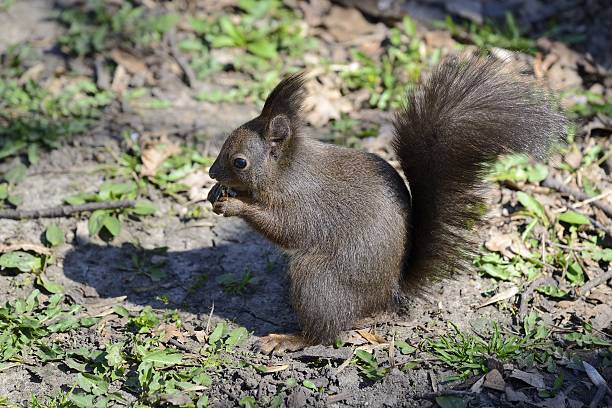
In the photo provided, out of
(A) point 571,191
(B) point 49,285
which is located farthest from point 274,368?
Answer: (A) point 571,191

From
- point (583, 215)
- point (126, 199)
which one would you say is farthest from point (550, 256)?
point (126, 199)

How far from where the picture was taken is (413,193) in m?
3.45

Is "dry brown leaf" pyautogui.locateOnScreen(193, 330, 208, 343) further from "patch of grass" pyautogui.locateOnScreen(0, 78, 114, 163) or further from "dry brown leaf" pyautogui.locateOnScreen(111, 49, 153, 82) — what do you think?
"dry brown leaf" pyautogui.locateOnScreen(111, 49, 153, 82)

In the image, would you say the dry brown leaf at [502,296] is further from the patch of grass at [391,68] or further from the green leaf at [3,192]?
the green leaf at [3,192]

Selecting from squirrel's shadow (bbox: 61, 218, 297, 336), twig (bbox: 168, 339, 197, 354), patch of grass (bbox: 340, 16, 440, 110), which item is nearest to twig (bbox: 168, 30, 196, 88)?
patch of grass (bbox: 340, 16, 440, 110)

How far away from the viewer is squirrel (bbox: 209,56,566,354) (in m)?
3.18

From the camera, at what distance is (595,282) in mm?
3811

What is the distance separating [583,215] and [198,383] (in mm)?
2264

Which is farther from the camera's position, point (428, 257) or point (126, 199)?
point (126, 199)

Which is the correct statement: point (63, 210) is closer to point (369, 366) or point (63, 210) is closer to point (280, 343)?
point (280, 343)

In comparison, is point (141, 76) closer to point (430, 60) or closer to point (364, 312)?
point (430, 60)

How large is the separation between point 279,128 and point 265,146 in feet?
0.39

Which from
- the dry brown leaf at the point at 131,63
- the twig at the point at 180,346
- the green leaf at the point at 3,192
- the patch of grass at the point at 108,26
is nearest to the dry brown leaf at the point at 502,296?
the twig at the point at 180,346

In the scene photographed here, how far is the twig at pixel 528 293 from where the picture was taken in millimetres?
3672
